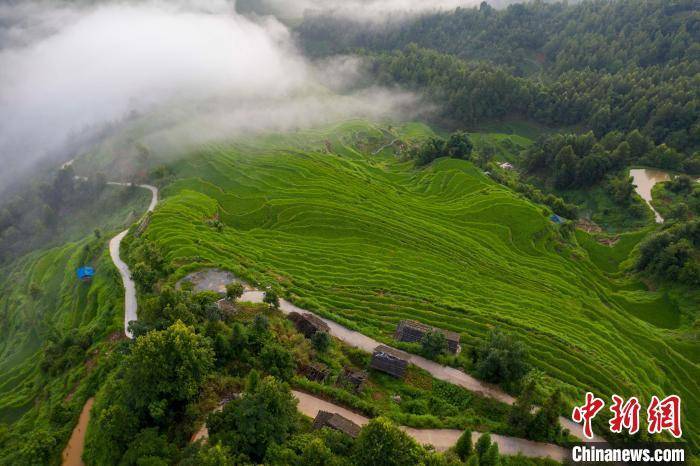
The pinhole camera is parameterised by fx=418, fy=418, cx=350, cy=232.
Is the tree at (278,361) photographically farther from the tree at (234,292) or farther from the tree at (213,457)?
the tree at (234,292)

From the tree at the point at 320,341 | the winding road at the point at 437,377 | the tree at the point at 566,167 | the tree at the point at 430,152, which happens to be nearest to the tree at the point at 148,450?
the winding road at the point at 437,377

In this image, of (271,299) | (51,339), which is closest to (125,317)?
(51,339)

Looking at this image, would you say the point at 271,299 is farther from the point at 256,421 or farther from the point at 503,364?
the point at 503,364

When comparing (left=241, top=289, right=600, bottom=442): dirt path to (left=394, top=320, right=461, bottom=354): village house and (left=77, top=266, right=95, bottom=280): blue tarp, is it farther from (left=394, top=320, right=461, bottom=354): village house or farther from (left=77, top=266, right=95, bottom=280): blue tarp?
(left=77, top=266, right=95, bottom=280): blue tarp

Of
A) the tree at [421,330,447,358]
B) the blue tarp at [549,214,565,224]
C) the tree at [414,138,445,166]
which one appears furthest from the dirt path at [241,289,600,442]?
the tree at [414,138,445,166]

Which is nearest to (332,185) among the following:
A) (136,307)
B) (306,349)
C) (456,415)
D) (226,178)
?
(226,178)

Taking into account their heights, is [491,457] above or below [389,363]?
above
